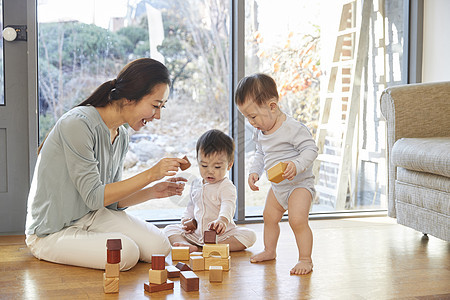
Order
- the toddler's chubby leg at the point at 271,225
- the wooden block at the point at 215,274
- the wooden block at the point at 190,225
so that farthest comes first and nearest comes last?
the wooden block at the point at 190,225 < the toddler's chubby leg at the point at 271,225 < the wooden block at the point at 215,274

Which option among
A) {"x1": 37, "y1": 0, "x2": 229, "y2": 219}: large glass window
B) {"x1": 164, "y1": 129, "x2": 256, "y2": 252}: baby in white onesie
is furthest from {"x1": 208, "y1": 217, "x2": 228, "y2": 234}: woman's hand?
{"x1": 37, "y1": 0, "x2": 229, "y2": 219}: large glass window

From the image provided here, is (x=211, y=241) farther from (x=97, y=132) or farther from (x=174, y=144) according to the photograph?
(x=174, y=144)

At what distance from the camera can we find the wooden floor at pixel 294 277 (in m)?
1.70

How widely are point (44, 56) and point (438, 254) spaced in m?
2.11

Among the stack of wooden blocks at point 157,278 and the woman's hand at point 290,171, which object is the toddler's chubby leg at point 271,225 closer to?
the woman's hand at point 290,171

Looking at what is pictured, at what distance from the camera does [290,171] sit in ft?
6.28

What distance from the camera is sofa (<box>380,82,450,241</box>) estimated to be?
221cm

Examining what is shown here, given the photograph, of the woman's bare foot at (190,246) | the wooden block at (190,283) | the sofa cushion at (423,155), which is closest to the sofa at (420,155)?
the sofa cushion at (423,155)

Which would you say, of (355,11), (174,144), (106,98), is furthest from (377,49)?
(106,98)

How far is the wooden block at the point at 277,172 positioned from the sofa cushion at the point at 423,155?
71cm

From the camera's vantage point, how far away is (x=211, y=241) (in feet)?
6.61

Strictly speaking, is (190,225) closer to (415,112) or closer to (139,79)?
(139,79)

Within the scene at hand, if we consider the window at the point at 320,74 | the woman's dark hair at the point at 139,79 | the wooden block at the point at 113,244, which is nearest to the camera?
the wooden block at the point at 113,244

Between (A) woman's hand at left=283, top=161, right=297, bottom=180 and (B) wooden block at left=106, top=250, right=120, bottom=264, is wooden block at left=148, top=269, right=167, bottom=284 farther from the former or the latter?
(A) woman's hand at left=283, top=161, right=297, bottom=180
